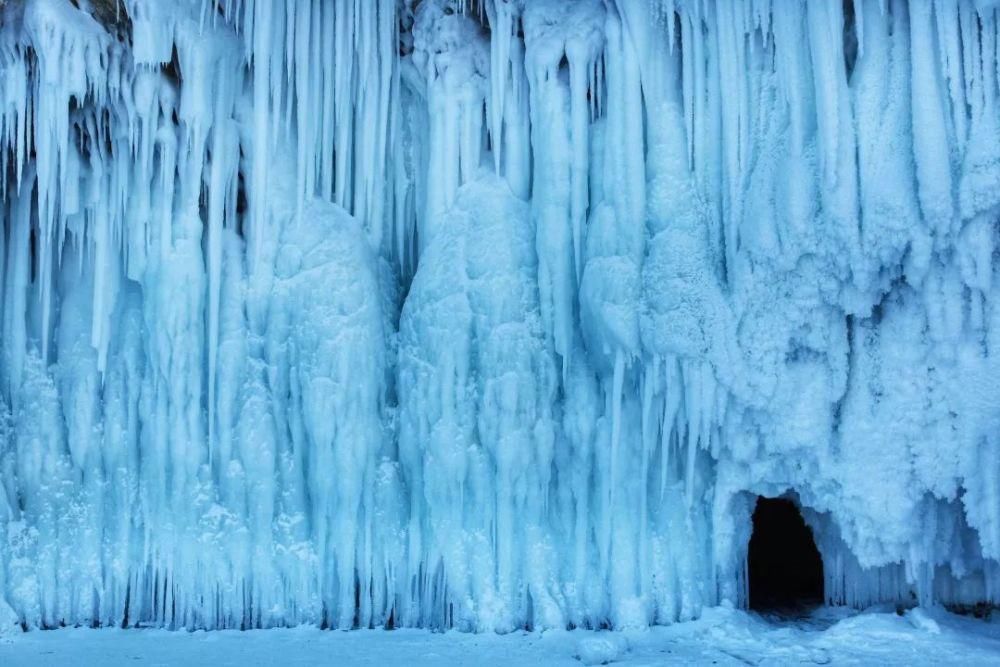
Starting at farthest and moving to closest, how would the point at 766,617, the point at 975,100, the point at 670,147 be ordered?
the point at 766,617
the point at 670,147
the point at 975,100

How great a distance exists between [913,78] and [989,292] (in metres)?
1.61

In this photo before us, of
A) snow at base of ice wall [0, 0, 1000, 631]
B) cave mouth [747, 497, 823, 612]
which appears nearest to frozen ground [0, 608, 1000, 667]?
snow at base of ice wall [0, 0, 1000, 631]

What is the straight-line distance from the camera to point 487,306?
792cm

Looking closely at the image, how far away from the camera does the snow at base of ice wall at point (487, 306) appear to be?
6.87m

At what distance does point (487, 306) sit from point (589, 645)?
2.87m

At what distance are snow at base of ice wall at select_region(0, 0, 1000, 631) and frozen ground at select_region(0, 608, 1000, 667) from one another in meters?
0.34

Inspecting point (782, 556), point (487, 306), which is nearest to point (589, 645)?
point (487, 306)

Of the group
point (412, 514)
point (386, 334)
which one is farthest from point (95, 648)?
point (386, 334)

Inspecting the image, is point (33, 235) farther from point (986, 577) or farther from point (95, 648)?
point (986, 577)

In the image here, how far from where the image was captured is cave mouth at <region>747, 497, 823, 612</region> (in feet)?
33.5

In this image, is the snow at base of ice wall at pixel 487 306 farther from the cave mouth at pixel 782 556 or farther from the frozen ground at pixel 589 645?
the cave mouth at pixel 782 556

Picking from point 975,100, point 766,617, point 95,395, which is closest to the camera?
point 975,100

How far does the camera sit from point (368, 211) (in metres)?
8.55

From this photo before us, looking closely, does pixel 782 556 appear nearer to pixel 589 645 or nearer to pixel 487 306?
pixel 589 645
